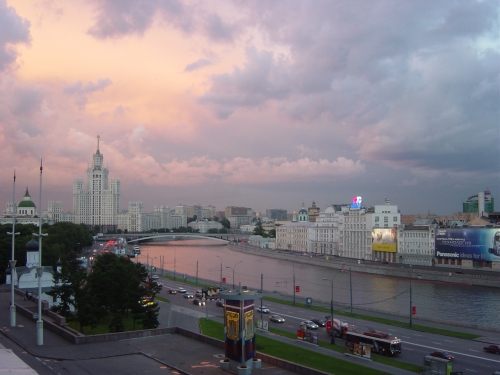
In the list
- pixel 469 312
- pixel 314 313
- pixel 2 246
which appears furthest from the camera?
pixel 2 246

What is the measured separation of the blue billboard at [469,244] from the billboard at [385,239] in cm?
579

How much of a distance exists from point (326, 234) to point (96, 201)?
85.3 m

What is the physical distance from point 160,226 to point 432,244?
110456mm

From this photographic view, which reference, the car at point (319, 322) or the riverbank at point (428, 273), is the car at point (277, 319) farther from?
the riverbank at point (428, 273)

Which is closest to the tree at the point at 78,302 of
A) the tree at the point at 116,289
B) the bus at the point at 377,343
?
the tree at the point at 116,289

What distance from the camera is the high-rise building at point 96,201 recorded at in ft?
433

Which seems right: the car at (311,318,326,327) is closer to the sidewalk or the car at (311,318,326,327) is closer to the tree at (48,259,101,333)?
the sidewalk

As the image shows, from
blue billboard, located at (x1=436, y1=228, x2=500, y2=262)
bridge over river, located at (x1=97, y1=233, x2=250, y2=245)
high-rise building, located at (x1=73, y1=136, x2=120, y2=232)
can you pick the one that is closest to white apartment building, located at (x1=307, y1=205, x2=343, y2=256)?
blue billboard, located at (x1=436, y1=228, x2=500, y2=262)

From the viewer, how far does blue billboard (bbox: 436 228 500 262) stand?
134 feet

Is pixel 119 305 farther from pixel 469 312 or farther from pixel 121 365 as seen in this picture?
pixel 469 312

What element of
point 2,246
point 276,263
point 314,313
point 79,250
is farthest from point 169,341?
point 79,250

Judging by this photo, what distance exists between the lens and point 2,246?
3112 cm

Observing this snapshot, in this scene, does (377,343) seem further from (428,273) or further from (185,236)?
(185,236)

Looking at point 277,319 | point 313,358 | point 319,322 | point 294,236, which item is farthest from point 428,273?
point 294,236
